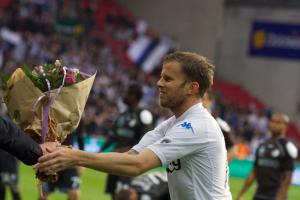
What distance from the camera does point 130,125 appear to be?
12086mm

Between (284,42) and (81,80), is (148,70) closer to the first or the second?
(284,42)

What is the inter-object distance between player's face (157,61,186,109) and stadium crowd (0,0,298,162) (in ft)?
62.2

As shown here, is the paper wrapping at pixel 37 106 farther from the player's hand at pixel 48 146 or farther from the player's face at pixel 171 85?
the player's face at pixel 171 85

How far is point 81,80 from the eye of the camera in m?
5.75

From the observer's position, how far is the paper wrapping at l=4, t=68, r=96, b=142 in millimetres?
5590

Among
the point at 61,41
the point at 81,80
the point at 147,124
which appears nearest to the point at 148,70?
the point at 61,41

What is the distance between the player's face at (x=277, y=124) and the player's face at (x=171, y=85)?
586cm

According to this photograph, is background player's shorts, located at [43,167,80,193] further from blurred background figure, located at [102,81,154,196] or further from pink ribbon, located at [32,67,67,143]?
pink ribbon, located at [32,67,67,143]

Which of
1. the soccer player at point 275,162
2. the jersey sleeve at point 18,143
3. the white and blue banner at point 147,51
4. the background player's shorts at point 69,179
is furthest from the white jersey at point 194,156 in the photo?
the white and blue banner at point 147,51

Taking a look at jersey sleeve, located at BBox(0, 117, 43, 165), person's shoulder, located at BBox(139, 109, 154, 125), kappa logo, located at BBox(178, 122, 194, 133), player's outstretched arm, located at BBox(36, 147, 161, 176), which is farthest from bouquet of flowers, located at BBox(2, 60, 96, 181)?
person's shoulder, located at BBox(139, 109, 154, 125)

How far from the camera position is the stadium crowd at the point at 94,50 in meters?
27.0

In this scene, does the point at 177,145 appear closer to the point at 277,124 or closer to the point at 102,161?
the point at 102,161

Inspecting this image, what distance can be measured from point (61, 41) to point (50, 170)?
24.8 meters

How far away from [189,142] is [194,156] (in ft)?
0.41
